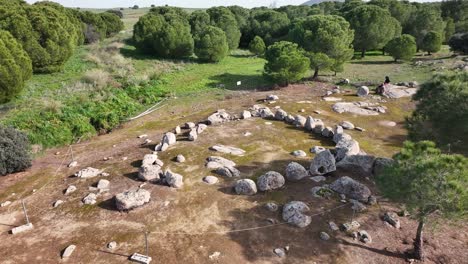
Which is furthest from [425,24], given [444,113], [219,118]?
[444,113]

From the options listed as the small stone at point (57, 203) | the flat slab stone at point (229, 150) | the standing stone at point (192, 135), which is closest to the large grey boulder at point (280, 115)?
the flat slab stone at point (229, 150)

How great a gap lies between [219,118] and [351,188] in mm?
14195

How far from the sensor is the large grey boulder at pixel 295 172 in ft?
64.0

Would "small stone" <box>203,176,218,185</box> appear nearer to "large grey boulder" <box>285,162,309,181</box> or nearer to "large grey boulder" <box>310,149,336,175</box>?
"large grey boulder" <box>285,162,309,181</box>

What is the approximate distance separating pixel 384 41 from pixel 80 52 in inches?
1875

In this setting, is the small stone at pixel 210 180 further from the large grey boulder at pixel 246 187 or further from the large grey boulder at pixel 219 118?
the large grey boulder at pixel 219 118

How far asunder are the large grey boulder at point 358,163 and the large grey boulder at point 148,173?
36.3ft

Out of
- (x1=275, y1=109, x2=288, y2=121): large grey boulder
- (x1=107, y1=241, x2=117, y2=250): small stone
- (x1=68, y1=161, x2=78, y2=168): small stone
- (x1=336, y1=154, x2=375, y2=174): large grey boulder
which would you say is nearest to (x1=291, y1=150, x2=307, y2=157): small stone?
(x1=336, y1=154, x2=375, y2=174): large grey boulder

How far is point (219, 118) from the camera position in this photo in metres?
29.2

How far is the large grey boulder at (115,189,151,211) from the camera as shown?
17.1 meters

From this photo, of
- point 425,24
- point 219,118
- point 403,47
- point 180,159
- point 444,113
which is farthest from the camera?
point 425,24

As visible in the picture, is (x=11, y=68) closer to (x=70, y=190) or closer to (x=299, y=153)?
(x=70, y=190)

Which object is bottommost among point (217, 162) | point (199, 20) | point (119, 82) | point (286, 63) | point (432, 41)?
point (217, 162)

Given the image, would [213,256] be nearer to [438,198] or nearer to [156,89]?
[438,198]
